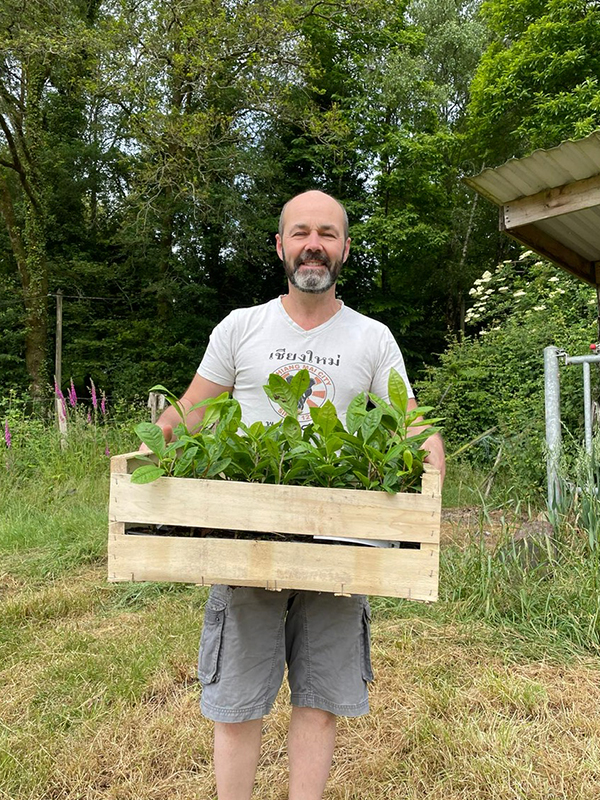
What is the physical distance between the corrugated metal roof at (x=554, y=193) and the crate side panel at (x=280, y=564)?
6.88ft

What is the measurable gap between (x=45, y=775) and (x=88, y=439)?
394cm

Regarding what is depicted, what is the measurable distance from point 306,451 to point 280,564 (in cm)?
22

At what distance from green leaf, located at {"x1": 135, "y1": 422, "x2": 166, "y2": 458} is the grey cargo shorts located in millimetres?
446

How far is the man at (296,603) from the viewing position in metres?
1.41

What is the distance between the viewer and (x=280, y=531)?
111 centimetres

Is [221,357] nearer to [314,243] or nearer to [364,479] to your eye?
[314,243]

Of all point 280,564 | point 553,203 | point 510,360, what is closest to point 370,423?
point 280,564

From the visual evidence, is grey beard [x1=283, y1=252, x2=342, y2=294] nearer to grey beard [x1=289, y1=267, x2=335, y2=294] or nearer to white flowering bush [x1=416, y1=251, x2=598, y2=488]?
grey beard [x1=289, y1=267, x2=335, y2=294]

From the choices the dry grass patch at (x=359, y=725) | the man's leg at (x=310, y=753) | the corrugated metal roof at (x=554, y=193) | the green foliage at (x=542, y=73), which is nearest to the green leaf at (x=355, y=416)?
the man's leg at (x=310, y=753)

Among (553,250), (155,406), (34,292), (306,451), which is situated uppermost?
(34,292)

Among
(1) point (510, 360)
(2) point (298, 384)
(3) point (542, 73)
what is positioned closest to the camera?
(2) point (298, 384)

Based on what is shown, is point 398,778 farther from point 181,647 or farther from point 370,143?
point 370,143

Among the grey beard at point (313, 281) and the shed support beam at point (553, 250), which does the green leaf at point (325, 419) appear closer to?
the grey beard at point (313, 281)

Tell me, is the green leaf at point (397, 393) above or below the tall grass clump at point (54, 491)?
above
